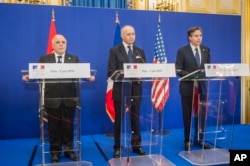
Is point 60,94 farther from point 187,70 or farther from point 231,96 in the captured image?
point 231,96

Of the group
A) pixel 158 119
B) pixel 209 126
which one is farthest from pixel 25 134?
pixel 209 126

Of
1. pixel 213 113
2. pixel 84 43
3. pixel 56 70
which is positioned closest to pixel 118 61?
pixel 56 70

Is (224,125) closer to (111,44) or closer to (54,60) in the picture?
(54,60)

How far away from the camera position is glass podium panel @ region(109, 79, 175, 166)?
278cm

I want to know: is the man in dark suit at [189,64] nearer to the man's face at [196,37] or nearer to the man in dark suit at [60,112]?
the man's face at [196,37]

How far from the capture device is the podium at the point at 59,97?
8.19ft

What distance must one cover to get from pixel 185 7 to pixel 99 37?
200 cm

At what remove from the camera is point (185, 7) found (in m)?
5.50

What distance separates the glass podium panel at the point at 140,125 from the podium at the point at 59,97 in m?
0.41

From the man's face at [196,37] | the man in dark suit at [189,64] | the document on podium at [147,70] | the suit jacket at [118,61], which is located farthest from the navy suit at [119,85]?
the man's face at [196,37]

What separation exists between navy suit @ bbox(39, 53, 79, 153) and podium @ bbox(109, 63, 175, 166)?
0.49m

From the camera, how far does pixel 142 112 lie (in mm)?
2883

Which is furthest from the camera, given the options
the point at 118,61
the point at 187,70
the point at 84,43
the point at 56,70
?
the point at 84,43

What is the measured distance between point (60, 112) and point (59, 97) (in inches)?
6.0
